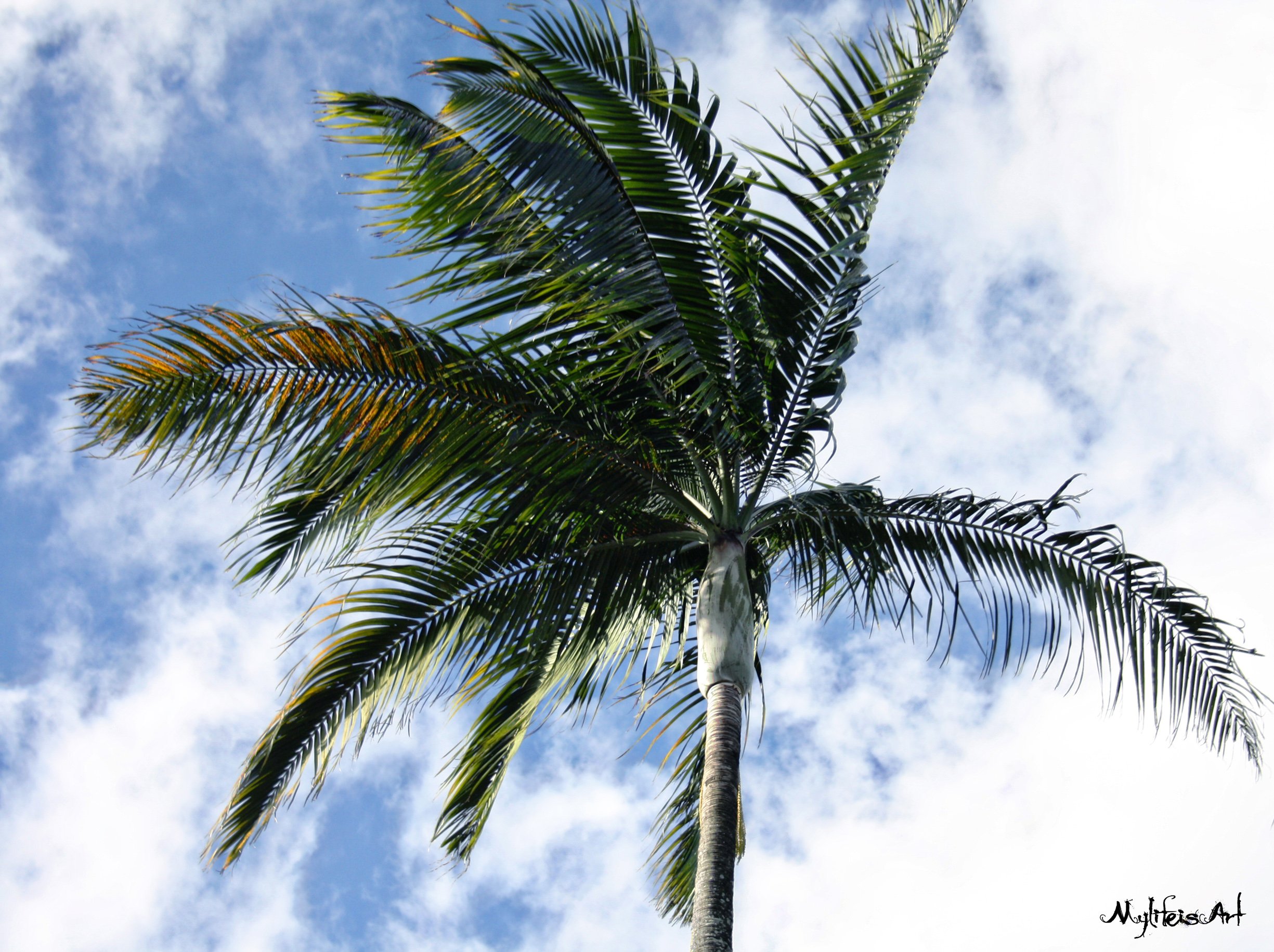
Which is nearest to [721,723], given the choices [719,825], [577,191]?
[719,825]

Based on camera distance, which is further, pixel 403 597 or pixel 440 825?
pixel 440 825

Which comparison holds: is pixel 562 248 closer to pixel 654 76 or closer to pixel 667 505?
pixel 654 76

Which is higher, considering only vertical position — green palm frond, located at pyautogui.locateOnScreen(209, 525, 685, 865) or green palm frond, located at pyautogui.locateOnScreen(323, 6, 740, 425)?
green palm frond, located at pyautogui.locateOnScreen(323, 6, 740, 425)

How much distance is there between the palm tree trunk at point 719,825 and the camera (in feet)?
15.1

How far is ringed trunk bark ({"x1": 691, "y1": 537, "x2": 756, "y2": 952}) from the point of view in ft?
15.3

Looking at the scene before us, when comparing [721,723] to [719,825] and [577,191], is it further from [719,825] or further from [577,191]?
[577,191]

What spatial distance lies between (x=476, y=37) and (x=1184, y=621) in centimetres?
487

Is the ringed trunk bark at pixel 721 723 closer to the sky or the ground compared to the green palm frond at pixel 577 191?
closer to the ground

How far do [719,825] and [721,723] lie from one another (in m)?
0.55

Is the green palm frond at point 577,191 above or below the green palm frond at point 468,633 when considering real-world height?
above

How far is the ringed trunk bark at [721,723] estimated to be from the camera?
4660 mm

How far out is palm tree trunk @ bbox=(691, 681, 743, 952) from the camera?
15.1ft

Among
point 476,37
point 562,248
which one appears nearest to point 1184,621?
point 562,248

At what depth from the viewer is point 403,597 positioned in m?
6.11
